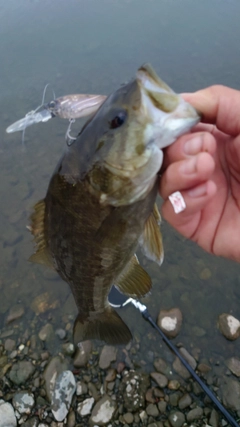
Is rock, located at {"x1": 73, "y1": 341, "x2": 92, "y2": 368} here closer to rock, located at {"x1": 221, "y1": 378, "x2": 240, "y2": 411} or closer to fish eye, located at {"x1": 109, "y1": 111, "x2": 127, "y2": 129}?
rock, located at {"x1": 221, "y1": 378, "x2": 240, "y2": 411}

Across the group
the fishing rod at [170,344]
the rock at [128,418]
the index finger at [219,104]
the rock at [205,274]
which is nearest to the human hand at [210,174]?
the index finger at [219,104]

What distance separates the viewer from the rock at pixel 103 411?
10.5 feet

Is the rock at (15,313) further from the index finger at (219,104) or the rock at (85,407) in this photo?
the index finger at (219,104)

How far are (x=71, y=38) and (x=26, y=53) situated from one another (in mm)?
1175

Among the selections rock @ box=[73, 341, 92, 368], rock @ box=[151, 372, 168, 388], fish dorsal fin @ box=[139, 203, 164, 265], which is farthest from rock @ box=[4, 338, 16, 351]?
fish dorsal fin @ box=[139, 203, 164, 265]

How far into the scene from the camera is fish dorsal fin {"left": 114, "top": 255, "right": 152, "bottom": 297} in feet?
7.85

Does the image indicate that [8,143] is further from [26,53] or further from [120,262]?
[120,262]

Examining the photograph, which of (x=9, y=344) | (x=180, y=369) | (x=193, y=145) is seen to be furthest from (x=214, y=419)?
(x=193, y=145)

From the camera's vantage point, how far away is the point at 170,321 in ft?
12.7

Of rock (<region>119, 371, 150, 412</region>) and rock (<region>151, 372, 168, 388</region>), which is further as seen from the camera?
rock (<region>151, 372, 168, 388</region>)

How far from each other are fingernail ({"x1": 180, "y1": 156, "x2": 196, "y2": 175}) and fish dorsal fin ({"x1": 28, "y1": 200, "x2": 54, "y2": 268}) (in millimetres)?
919

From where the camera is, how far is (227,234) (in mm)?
2043

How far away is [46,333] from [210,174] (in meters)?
3.19

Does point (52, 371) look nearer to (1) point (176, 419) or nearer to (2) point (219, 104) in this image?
(1) point (176, 419)
